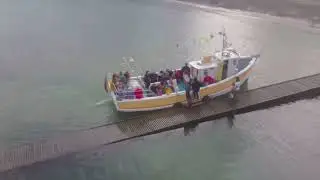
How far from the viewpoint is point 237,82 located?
940 inches

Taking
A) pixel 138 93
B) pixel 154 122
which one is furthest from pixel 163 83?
pixel 154 122

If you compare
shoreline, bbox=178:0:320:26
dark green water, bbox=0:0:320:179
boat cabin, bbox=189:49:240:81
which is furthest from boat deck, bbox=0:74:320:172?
shoreline, bbox=178:0:320:26

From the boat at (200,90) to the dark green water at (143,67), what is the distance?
130 centimetres

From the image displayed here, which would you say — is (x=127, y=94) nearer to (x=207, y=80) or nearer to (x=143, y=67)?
(x=207, y=80)

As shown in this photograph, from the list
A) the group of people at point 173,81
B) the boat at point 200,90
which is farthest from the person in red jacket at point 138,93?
the group of people at point 173,81

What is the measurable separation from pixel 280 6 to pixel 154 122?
2394 cm

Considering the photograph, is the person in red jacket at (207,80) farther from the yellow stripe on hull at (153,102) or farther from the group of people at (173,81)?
the yellow stripe on hull at (153,102)

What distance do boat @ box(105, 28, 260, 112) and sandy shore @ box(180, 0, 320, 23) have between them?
14992 mm

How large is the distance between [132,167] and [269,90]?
9549 millimetres

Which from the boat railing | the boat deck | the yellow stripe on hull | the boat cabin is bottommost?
the boat deck

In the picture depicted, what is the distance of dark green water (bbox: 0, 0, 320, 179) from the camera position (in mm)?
18516

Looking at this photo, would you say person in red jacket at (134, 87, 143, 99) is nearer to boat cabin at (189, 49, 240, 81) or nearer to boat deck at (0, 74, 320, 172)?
boat deck at (0, 74, 320, 172)

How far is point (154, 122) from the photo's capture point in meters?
21.0

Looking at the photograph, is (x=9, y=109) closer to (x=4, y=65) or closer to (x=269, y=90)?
(x=4, y=65)
